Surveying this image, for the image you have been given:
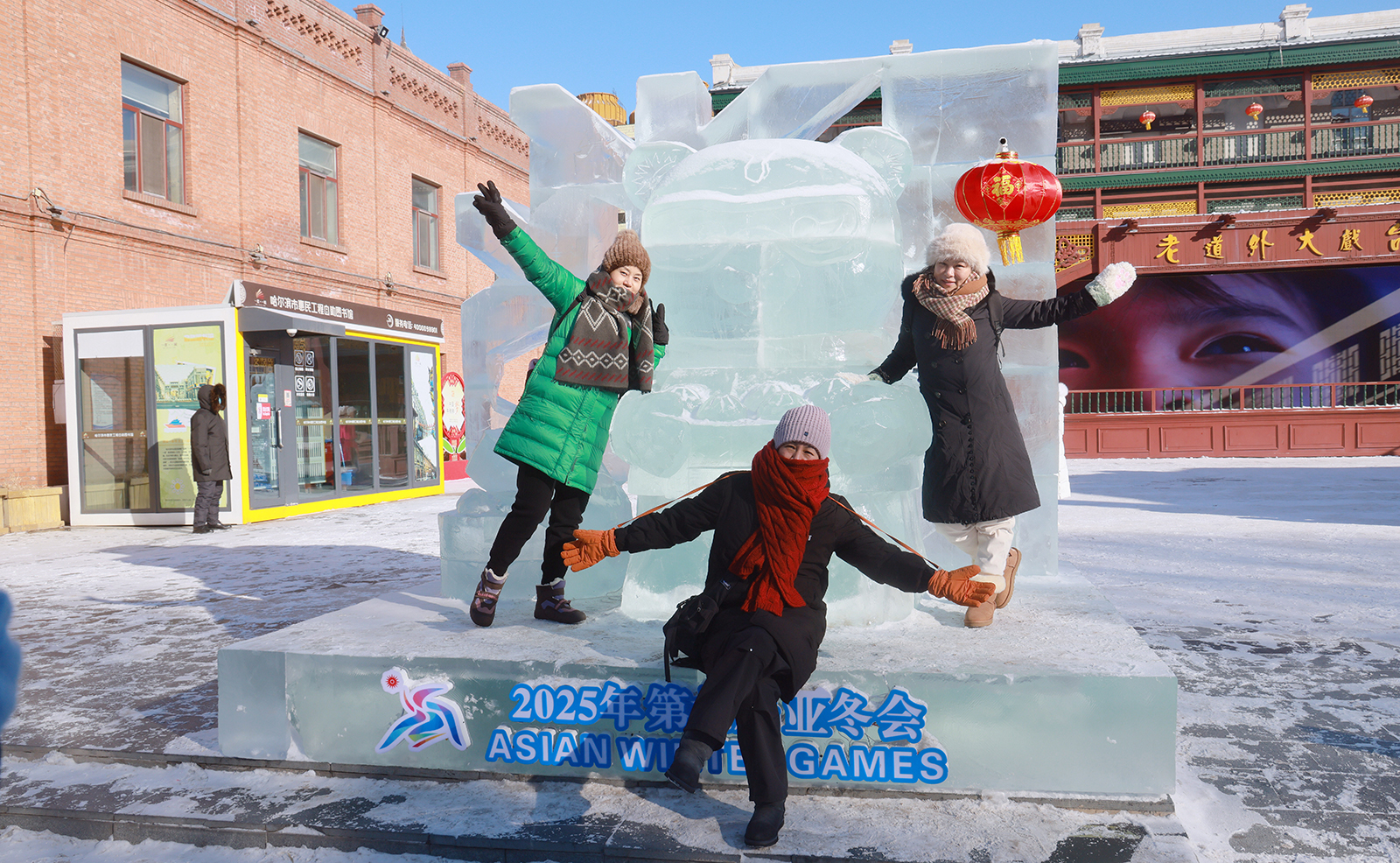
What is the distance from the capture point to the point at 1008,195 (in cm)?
364

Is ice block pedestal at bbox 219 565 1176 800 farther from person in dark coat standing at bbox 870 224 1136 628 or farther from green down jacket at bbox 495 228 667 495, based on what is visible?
green down jacket at bbox 495 228 667 495

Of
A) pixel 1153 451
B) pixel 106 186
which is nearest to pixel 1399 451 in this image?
pixel 1153 451

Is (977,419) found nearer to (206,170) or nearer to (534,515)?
(534,515)

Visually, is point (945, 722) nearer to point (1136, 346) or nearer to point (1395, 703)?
point (1395, 703)

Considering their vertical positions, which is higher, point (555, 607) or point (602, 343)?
point (602, 343)

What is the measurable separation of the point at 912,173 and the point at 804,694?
2524mm

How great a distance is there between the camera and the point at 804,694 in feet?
8.63

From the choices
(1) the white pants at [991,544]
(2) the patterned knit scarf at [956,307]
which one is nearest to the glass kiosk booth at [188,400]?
(2) the patterned knit scarf at [956,307]

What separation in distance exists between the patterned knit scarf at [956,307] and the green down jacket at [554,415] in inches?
47.0

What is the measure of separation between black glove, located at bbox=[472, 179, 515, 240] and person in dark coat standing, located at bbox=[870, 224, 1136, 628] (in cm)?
143

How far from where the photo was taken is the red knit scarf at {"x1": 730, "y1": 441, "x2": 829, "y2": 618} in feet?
8.30

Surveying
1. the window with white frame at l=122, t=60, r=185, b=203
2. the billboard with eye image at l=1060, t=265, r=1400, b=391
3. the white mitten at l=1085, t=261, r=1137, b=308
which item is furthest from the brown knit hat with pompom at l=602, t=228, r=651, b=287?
the billboard with eye image at l=1060, t=265, r=1400, b=391

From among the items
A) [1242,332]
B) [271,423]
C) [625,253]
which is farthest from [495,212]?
[1242,332]

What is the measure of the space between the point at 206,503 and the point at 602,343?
8.38m
